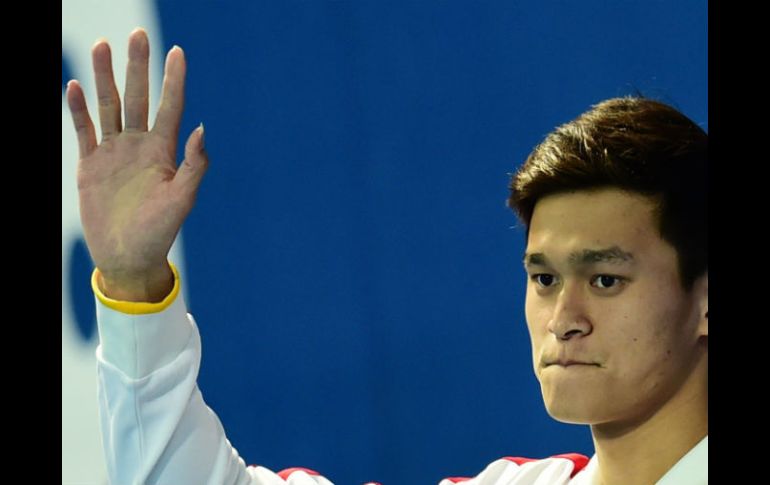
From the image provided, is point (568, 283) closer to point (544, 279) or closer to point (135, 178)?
point (544, 279)

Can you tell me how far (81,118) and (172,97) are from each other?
96mm

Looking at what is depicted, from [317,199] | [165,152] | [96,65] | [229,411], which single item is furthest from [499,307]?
[96,65]

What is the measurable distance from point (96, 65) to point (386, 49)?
55 centimetres

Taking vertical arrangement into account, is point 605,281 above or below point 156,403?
above

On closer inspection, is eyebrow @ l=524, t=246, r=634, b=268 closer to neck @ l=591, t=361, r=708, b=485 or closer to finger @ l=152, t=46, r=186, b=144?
neck @ l=591, t=361, r=708, b=485

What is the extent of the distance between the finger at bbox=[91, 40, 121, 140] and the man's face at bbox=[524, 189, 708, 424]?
1.58 feet

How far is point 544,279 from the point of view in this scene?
131 centimetres

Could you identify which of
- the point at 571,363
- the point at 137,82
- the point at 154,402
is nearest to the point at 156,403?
the point at 154,402

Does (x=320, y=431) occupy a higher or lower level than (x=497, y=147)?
lower

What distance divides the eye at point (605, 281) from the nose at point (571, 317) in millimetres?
18

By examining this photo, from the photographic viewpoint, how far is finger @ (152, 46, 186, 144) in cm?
128
